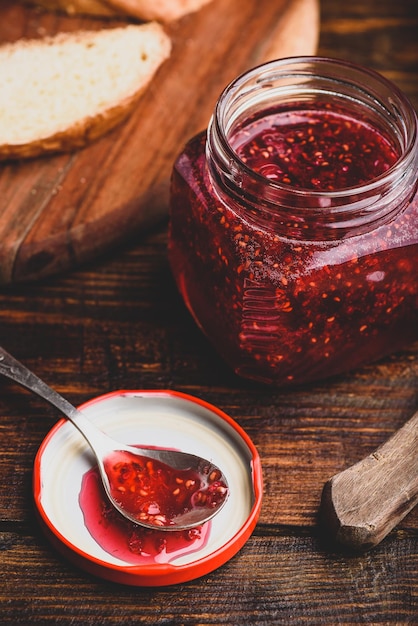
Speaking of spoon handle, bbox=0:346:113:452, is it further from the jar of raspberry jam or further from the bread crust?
the bread crust

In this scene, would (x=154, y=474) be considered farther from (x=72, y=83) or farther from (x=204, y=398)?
(x=72, y=83)

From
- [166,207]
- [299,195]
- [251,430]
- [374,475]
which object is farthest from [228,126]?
[374,475]

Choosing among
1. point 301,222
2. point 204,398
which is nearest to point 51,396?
point 204,398

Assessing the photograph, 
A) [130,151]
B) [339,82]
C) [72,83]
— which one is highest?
[339,82]

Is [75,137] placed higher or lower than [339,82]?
lower

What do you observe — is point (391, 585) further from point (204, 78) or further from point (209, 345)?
point (204, 78)

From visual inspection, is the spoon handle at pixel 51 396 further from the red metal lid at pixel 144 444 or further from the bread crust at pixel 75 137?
the bread crust at pixel 75 137

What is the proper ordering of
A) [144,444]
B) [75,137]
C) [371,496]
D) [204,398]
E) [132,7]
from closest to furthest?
[371,496], [144,444], [204,398], [75,137], [132,7]

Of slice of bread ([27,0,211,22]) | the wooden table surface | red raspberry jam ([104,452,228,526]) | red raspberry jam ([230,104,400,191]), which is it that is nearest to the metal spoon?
red raspberry jam ([104,452,228,526])
